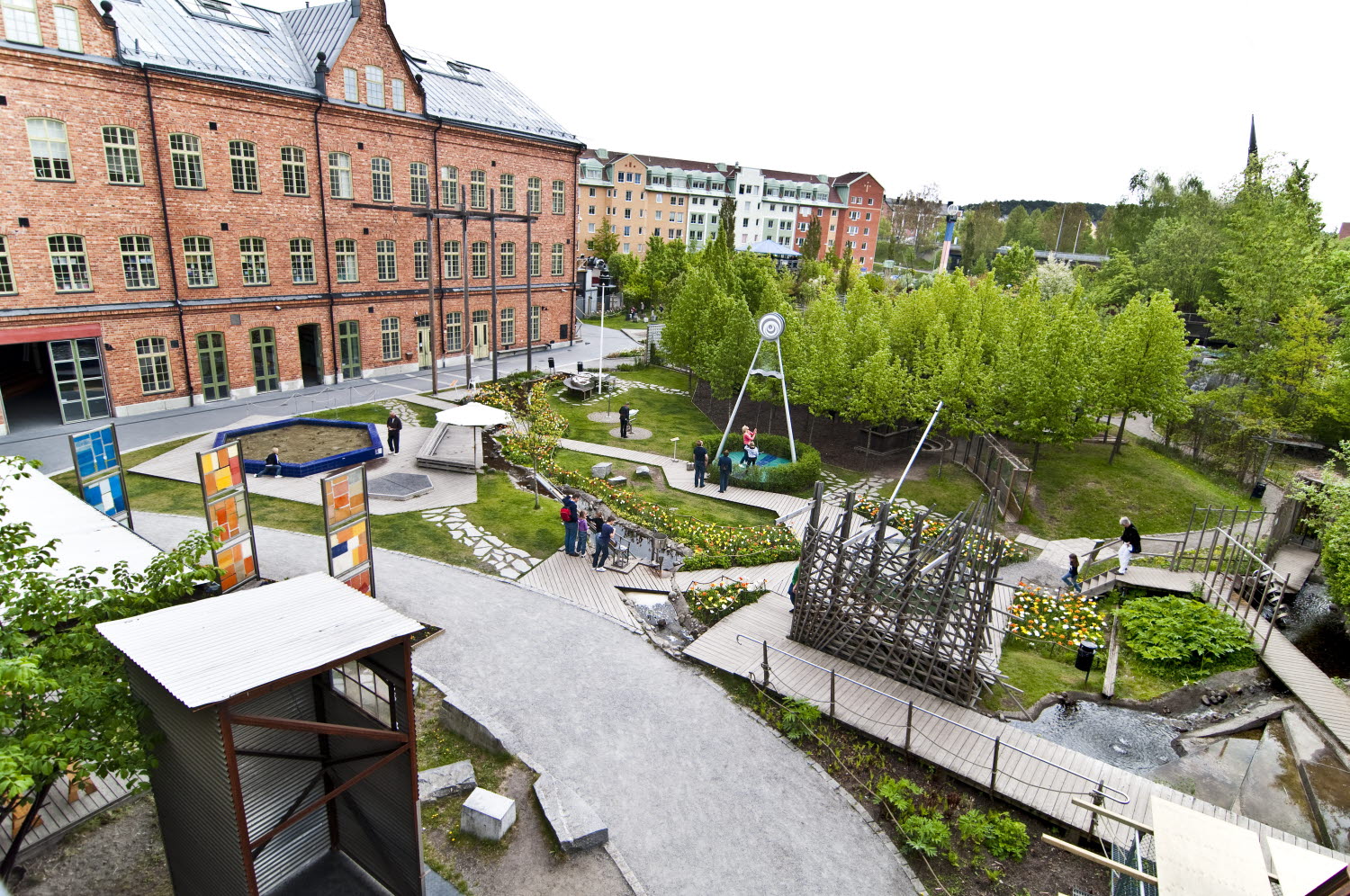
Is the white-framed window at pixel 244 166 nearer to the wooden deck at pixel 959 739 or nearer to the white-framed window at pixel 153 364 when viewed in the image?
the white-framed window at pixel 153 364

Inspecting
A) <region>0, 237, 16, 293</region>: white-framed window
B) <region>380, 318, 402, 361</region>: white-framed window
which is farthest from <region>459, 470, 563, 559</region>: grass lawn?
<region>0, 237, 16, 293</region>: white-framed window

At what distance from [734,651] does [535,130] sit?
33.0 meters

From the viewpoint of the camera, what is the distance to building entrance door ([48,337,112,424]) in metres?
24.2

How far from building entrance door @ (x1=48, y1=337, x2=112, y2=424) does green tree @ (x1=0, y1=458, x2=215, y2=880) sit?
849 inches

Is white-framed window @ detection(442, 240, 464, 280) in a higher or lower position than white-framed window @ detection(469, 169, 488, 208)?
lower

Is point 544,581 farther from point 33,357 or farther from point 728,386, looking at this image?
point 33,357

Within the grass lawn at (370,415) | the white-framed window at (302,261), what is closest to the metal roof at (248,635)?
the grass lawn at (370,415)

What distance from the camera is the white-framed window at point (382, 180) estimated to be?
31.9 metres

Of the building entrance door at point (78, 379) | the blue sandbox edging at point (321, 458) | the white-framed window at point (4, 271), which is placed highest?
the white-framed window at point (4, 271)

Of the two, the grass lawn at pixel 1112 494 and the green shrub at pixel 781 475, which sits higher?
the green shrub at pixel 781 475

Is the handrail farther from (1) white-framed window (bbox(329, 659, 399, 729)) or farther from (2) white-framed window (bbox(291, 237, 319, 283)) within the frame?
(2) white-framed window (bbox(291, 237, 319, 283))

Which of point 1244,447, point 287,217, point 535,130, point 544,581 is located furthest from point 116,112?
point 1244,447

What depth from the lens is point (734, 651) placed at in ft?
44.9

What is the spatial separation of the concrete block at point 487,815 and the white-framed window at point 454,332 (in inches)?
1196
